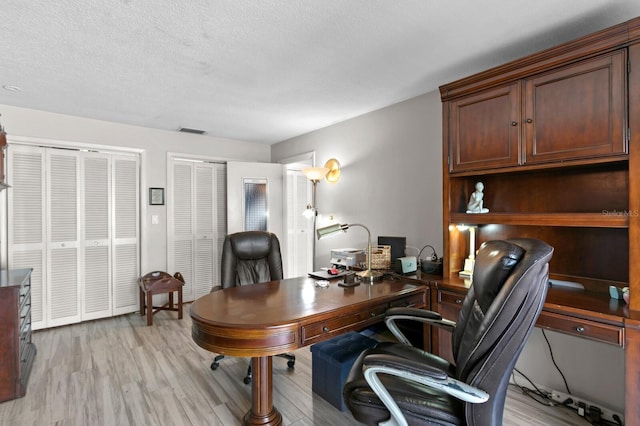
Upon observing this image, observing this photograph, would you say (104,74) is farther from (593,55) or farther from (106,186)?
(593,55)

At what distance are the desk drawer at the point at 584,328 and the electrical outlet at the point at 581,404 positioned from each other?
2.45 feet

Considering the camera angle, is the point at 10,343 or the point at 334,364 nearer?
the point at 334,364

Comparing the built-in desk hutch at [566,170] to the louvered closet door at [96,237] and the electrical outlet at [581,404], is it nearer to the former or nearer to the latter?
the electrical outlet at [581,404]

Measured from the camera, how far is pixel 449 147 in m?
2.40

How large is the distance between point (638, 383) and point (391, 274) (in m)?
1.48

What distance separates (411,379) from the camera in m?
1.26

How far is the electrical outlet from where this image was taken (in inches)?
77.5

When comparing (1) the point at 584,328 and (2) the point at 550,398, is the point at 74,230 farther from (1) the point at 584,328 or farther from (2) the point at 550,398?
(2) the point at 550,398

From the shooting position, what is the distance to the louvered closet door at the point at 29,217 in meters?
3.35

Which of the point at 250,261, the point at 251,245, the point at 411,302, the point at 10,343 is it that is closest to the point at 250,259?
the point at 250,261

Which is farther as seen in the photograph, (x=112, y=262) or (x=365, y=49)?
(x=112, y=262)

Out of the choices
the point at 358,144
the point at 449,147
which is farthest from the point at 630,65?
the point at 358,144

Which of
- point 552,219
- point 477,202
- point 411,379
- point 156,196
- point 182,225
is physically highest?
→ point 156,196

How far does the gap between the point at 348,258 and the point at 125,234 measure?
2850 millimetres
